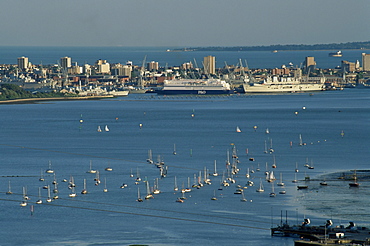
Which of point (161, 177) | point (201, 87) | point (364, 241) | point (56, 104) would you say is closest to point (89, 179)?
point (161, 177)

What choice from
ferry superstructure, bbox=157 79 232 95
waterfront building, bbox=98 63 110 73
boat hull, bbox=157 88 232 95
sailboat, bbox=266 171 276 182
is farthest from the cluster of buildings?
sailboat, bbox=266 171 276 182

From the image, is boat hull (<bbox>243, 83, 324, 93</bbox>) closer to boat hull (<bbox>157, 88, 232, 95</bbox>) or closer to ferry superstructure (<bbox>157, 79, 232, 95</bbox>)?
ferry superstructure (<bbox>157, 79, 232, 95</bbox>)

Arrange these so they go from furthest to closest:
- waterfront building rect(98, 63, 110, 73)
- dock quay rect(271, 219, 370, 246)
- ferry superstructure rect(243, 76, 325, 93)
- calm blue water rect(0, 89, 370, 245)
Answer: waterfront building rect(98, 63, 110, 73)
ferry superstructure rect(243, 76, 325, 93)
calm blue water rect(0, 89, 370, 245)
dock quay rect(271, 219, 370, 246)

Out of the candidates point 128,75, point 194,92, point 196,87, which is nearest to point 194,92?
point 194,92

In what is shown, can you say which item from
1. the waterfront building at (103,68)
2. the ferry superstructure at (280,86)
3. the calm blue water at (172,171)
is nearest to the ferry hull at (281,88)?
the ferry superstructure at (280,86)

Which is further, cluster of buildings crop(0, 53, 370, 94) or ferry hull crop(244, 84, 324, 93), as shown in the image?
cluster of buildings crop(0, 53, 370, 94)

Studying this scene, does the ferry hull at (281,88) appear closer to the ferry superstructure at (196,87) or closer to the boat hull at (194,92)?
the ferry superstructure at (196,87)

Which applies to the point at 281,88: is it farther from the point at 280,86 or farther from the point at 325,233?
the point at 325,233
